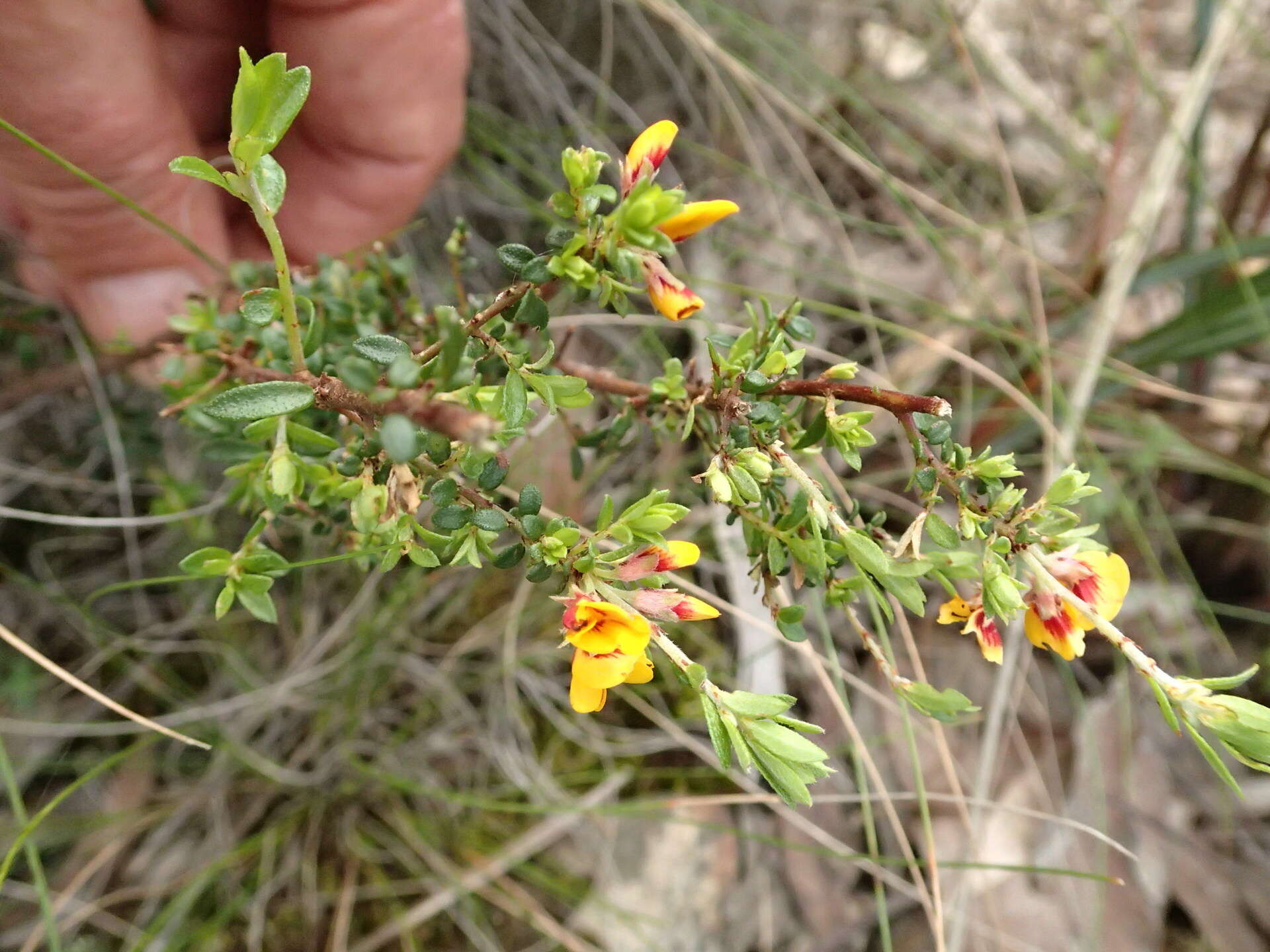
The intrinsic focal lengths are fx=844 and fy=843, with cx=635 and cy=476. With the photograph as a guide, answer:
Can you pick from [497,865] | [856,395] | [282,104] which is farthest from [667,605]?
[497,865]

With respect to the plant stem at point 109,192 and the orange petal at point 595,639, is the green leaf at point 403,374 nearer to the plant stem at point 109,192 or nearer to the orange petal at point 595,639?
the orange petal at point 595,639

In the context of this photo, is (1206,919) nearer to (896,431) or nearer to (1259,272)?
(896,431)

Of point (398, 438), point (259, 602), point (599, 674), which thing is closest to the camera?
point (398, 438)

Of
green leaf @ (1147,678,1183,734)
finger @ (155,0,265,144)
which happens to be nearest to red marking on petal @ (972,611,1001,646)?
green leaf @ (1147,678,1183,734)

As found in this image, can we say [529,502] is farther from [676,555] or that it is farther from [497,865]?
[497,865]

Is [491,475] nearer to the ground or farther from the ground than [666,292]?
nearer to the ground

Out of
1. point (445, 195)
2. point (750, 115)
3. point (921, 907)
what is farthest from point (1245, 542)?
point (445, 195)

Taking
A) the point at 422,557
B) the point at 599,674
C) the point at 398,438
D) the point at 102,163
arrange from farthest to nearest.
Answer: the point at 102,163 < the point at 422,557 < the point at 599,674 < the point at 398,438
